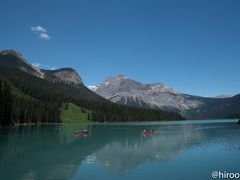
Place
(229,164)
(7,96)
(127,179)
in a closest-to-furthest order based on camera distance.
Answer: (127,179) → (229,164) → (7,96)

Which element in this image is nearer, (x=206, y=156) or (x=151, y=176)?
(x=151, y=176)

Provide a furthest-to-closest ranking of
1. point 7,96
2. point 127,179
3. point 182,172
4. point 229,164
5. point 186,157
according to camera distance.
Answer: point 7,96
point 186,157
point 229,164
point 182,172
point 127,179

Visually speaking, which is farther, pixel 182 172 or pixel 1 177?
pixel 182 172

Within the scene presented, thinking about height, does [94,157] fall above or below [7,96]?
below

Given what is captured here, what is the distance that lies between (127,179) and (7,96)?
133241mm

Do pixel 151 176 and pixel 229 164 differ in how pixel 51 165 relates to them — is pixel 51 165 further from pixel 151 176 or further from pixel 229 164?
pixel 229 164

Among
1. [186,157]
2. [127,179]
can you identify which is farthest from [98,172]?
[186,157]

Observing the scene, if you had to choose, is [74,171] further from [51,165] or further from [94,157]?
[94,157]

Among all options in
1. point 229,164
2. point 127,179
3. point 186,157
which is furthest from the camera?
point 186,157

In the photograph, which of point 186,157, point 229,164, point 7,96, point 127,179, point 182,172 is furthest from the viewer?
point 7,96

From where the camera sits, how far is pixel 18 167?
48.2m

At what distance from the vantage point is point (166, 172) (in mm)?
42781

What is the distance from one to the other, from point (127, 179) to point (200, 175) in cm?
970

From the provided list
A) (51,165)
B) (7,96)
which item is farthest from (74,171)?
(7,96)
